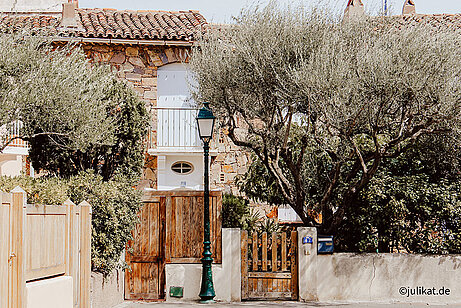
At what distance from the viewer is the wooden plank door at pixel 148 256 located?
554 inches

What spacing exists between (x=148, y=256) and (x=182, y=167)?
253 inches

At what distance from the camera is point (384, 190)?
1385 centimetres

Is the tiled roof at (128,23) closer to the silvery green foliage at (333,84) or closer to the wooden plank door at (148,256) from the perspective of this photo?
the silvery green foliage at (333,84)

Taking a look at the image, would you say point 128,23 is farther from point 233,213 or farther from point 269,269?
point 269,269

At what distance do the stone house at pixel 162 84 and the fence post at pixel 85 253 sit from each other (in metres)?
8.74

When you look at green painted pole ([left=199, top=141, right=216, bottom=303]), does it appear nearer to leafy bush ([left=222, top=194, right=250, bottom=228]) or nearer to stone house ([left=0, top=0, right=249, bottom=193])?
leafy bush ([left=222, top=194, right=250, bottom=228])

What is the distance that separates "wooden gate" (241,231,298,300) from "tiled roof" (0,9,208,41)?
723 cm

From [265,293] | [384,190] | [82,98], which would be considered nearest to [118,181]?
[82,98]

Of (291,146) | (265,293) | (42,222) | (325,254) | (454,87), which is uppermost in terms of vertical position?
(454,87)

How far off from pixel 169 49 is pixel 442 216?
32.6 ft

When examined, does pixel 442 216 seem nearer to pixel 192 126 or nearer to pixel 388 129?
pixel 388 129

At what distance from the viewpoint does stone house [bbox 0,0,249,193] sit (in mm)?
19734

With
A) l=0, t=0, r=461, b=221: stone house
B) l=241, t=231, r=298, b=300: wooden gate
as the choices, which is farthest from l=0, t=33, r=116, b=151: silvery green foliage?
l=0, t=0, r=461, b=221: stone house

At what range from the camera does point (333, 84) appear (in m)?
12.5
